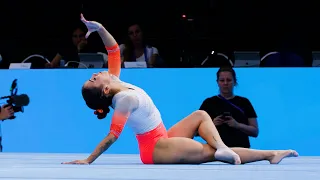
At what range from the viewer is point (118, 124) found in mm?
4359

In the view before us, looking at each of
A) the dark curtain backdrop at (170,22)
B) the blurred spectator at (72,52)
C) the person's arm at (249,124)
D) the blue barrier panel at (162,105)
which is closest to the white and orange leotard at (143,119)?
the person's arm at (249,124)

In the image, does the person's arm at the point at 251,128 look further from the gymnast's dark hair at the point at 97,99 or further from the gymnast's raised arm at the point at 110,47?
the gymnast's dark hair at the point at 97,99

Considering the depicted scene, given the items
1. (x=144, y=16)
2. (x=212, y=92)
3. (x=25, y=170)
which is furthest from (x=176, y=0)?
(x=25, y=170)

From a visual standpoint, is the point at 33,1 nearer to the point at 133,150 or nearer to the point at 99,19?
the point at 99,19

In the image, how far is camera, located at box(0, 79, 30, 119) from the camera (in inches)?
267

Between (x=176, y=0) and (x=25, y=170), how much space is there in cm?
677

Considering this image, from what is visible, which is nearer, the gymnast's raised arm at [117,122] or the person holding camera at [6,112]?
the gymnast's raised arm at [117,122]

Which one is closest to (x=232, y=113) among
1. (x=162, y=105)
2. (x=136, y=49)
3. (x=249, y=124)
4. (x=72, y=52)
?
(x=249, y=124)

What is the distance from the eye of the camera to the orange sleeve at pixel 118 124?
171 inches

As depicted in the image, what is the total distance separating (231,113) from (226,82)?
281mm

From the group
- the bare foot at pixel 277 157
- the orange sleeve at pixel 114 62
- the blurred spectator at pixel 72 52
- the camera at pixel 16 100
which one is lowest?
the bare foot at pixel 277 157

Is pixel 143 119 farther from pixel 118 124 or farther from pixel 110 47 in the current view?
pixel 110 47

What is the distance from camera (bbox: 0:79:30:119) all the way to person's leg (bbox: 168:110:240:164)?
239cm

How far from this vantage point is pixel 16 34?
10453 millimetres
